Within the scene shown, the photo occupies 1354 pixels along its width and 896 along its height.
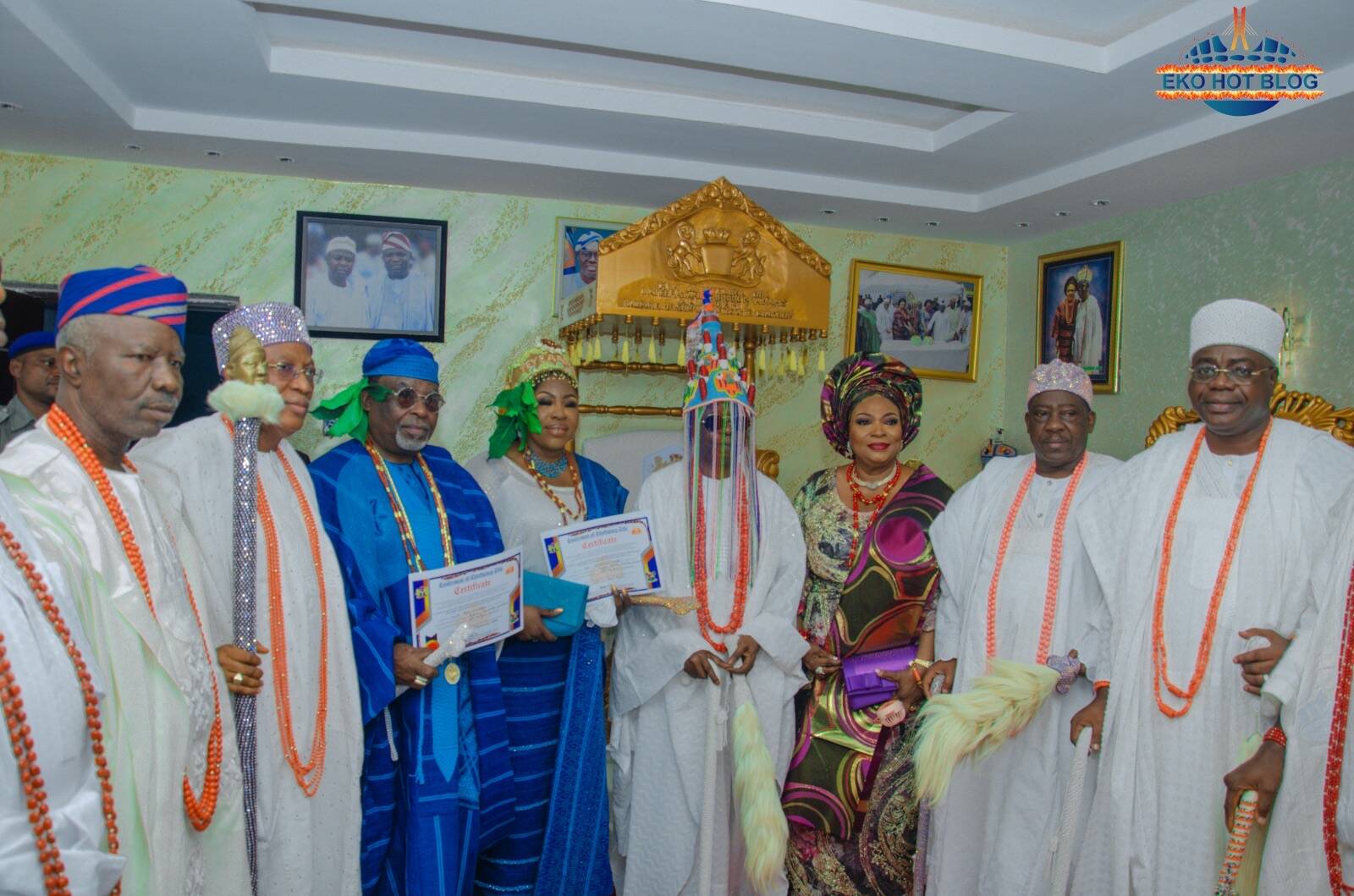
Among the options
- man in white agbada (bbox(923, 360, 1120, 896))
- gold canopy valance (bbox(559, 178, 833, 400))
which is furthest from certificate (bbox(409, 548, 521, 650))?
gold canopy valance (bbox(559, 178, 833, 400))

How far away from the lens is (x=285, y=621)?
290 cm

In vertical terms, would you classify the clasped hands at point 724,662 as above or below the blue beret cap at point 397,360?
below

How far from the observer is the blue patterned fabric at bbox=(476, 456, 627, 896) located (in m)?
4.01

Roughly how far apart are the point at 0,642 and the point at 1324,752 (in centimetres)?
297

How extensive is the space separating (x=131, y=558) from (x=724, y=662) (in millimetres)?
2272

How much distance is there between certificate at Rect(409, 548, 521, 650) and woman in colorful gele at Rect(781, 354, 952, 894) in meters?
1.26

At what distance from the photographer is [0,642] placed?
5.29 feet

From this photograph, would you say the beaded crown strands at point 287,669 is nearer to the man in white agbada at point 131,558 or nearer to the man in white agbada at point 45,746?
the man in white agbada at point 131,558

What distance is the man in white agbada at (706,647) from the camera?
3.90m

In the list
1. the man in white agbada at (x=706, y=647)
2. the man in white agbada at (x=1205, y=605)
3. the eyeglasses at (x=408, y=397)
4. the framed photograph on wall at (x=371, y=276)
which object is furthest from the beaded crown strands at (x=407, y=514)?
the framed photograph on wall at (x=371, y=276)

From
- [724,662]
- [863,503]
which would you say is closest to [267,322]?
[724,662]

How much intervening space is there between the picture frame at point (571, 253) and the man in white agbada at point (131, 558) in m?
4.18

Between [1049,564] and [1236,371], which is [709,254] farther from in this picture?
[1236,371]

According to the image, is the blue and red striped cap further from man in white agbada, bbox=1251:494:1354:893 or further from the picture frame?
the picture frame
